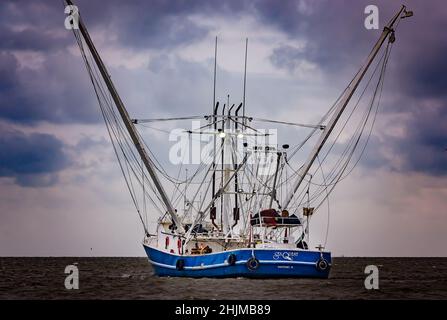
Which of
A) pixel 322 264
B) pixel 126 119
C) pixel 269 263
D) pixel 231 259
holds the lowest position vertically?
pixel 322 264

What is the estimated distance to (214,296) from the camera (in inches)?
1743

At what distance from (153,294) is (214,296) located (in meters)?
5.55

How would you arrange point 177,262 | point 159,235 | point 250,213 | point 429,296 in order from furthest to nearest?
1. point 159,235
2. point 177,262
3. point 250,213
4. point 429,296

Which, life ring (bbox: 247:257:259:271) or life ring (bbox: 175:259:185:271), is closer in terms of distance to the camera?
life ring (bbox: 247:257:259:271)

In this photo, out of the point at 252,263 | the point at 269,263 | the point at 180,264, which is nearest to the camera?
the point at 252,263

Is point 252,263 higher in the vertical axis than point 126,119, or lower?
lower

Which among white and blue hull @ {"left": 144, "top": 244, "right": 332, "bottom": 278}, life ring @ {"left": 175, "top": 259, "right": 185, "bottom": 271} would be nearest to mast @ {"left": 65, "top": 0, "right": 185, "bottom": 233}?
life ring @ {"left": 175, "top": 259, "right": 185, "bottom": 271}

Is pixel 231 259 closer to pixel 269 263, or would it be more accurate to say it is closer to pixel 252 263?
pixel 252 263

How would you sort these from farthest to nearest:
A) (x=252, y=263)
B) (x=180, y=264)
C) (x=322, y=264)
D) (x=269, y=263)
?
(x=180, y=264), (x=322, y=264), (x=269, y=263), (x=252, y=263)

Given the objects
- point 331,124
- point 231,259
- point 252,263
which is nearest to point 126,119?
point 231,259

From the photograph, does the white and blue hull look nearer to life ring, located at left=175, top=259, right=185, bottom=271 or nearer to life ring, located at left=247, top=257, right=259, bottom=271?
life ring, located at left=247, top=257, right=259, bottom=271

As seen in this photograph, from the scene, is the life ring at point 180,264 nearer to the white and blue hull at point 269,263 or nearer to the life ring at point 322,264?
the white and blue hull at point 269,263

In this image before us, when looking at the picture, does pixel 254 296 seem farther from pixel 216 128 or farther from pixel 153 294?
pixel 216 128
